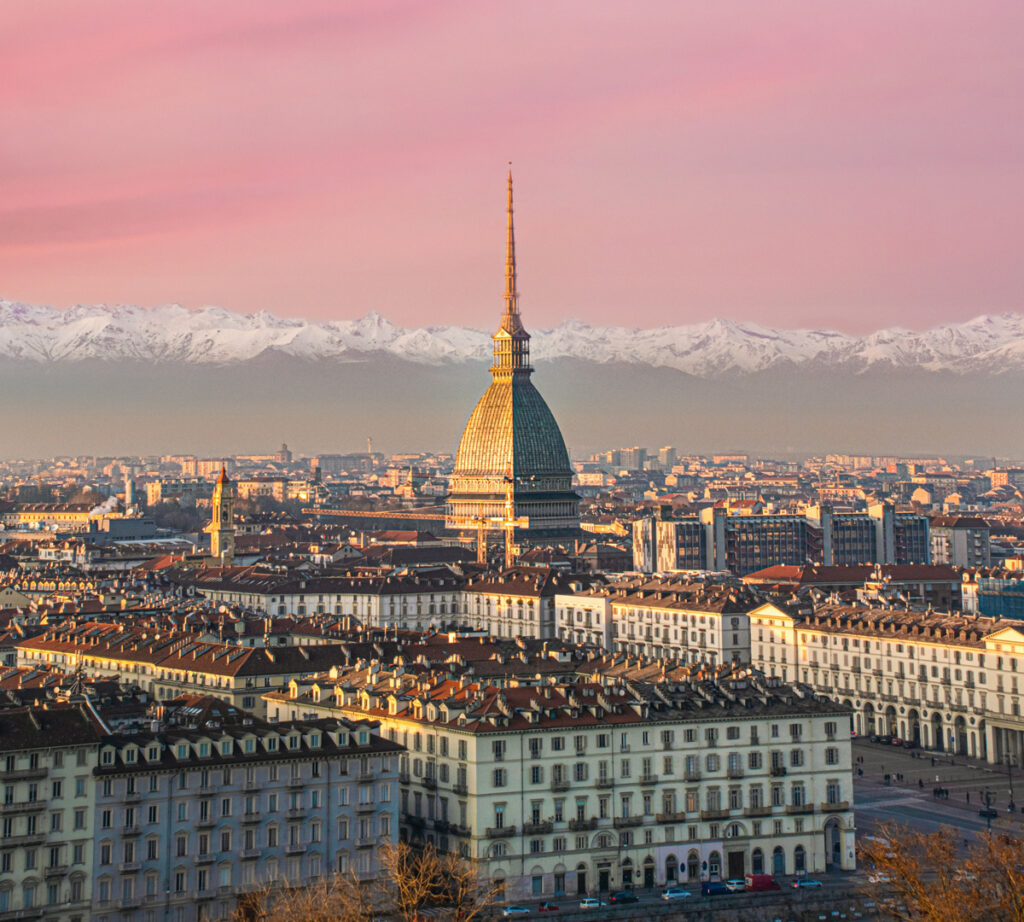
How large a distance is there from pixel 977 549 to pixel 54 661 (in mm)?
116028

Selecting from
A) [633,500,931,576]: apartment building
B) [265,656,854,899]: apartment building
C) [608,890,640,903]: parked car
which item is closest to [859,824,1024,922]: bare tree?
[265,656,854,899]: apartment building

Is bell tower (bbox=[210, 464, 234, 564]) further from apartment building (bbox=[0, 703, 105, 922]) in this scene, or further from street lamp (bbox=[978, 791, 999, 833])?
apartment building (bbox=[0, 703, 105, 922])

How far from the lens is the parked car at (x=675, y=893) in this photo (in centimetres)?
6344

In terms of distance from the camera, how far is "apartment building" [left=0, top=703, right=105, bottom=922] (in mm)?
56062

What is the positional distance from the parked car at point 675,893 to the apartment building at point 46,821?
17431 mm

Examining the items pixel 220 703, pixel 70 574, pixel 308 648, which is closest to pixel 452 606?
pixel 70 574

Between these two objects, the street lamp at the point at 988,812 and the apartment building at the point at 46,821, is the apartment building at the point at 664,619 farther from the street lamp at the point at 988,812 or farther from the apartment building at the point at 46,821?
the apartment building at the point at 46,821

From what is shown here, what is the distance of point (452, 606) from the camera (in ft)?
454

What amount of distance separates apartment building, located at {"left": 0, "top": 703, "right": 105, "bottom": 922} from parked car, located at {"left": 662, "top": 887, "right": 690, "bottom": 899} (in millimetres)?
17431

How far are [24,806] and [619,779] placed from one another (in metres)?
19.0

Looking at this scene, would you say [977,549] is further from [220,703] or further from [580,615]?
[220,703]

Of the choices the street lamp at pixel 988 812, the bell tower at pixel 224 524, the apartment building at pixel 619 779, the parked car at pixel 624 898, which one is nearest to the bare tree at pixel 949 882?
the apartment building at pixel 619 779

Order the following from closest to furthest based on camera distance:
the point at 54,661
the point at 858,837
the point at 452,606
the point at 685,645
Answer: the point at 858,837 → the point at 54,661 → the point at 685,645 → the point at 452,606

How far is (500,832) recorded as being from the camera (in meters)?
63.5
